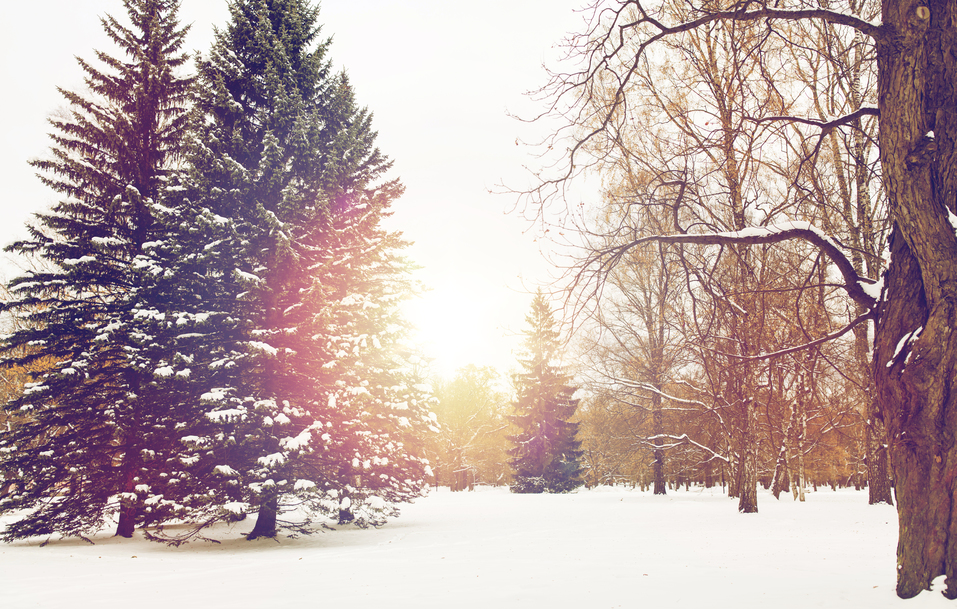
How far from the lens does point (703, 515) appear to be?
14.3 meters

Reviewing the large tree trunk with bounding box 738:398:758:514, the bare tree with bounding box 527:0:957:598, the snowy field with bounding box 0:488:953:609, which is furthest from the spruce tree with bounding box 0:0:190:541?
the large tree trunk with bounding box 738:398:758:514

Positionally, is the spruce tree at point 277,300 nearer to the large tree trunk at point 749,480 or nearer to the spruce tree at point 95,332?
the spruce tree at point 95,332

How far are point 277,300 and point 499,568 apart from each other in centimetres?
735

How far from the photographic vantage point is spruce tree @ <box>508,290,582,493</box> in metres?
32.3

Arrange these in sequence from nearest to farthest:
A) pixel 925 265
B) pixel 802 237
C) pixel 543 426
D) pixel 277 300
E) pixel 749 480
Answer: pixel 925 265, pixel 802 237, pixel 277 300, pixel 749 480, pixel 543 426

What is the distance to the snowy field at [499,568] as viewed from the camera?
18.0 feet

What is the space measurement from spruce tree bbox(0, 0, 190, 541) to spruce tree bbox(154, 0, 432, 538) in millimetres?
1165

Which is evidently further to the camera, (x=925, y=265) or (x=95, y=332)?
(x=95, y=332)

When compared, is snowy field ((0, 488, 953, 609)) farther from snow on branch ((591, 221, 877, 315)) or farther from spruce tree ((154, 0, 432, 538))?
snow on branch ((591, 221, 877, 315))

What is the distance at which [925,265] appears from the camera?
4.11 m

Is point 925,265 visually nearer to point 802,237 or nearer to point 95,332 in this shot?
point 802,237

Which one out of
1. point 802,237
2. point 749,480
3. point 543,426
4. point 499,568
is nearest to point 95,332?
point 499,568

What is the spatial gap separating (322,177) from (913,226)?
10.7 meters

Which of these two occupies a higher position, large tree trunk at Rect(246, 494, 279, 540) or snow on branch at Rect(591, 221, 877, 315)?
snow on branch at Rect(591, 221, 877, 315)
